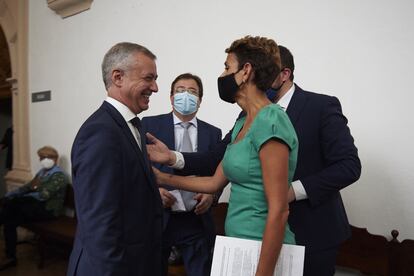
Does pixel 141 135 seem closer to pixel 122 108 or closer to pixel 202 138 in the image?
pixel 122 108

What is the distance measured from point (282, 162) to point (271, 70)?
0.34m

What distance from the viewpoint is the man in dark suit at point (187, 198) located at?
1.88 meters

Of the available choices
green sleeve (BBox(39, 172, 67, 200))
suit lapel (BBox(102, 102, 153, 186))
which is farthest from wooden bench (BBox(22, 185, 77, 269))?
suit lapel (BBox(102, 102, 153, 186))

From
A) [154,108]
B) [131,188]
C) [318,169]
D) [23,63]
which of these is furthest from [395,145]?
[23,63]

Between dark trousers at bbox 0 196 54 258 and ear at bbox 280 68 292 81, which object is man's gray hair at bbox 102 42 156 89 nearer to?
ear at bbox 280 68 292 81

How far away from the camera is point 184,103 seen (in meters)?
2.10

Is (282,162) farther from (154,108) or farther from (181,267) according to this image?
(154,108)

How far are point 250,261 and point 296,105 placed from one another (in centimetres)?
67

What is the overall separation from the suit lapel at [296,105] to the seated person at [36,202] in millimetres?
3532

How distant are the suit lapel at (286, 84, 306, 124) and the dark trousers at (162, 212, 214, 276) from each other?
3.16ft

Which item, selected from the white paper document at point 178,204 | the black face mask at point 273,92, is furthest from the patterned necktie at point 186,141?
the black face mask at point 273,92

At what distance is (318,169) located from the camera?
1.31m

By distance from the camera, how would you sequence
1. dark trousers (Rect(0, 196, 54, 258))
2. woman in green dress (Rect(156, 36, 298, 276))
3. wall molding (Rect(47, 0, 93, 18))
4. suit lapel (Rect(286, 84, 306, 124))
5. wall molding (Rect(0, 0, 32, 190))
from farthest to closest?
wall molding (Rect(0, 0, 32, 190))
wall molding (Rect(47, 0, 93, 18))
dark trousers (Rect(0, 196, 54, 258))
suit lapel (Rect(286, 84, 306, 124))
woman in green dress (Rect(156, 36, 298, 276))

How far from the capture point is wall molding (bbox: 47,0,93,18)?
4082mm
